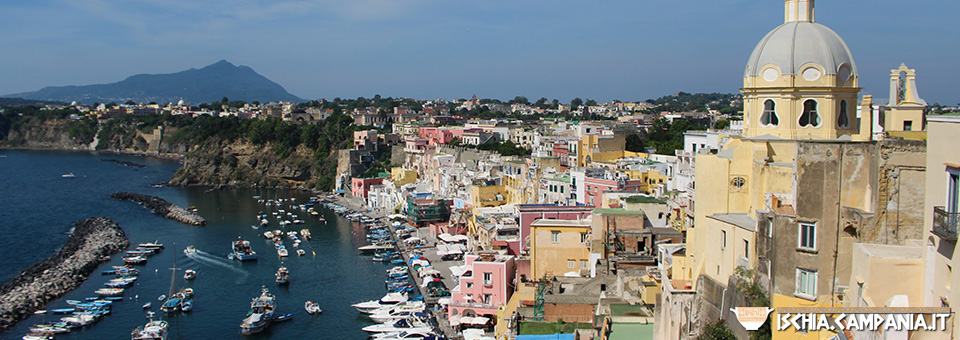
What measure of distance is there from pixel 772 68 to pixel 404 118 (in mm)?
66029

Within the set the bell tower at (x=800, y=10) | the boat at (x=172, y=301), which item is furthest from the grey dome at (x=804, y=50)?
the boat at (x=172, y=301)

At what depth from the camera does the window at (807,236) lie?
22.2ft

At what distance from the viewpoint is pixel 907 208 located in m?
6.36

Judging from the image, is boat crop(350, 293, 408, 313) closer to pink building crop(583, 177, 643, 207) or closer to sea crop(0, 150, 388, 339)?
sea crop(0, 150, 388, 339)

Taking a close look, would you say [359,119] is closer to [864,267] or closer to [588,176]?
[588,176]

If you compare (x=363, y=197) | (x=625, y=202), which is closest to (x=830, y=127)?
(x=625, y=202)

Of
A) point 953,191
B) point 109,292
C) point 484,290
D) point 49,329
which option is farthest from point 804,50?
point 109,292

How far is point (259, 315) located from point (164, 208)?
24941 millimetres

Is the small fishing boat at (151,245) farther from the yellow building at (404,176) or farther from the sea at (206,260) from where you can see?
the yellow building at (404,176)

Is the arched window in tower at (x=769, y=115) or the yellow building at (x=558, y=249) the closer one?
the arched window in tower at (x=769, y=115)

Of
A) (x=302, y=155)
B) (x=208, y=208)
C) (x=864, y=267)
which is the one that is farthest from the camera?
(x=302, y=155)

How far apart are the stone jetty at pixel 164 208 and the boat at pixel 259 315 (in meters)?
17.7

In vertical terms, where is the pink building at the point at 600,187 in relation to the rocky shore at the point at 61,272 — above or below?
above

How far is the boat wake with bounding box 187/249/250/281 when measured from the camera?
83.0 feet
